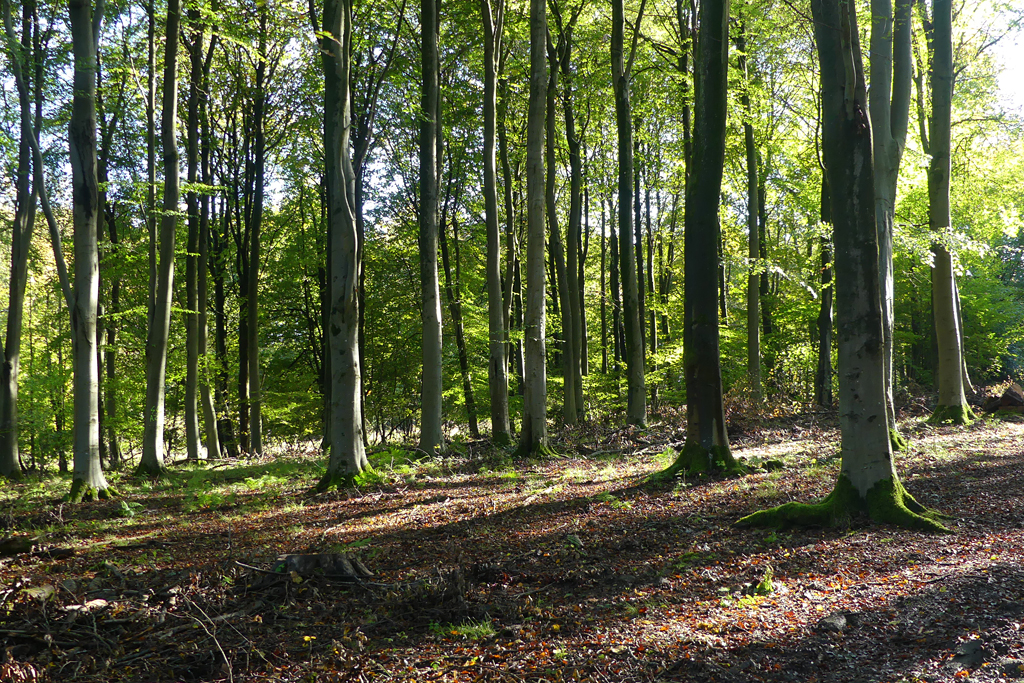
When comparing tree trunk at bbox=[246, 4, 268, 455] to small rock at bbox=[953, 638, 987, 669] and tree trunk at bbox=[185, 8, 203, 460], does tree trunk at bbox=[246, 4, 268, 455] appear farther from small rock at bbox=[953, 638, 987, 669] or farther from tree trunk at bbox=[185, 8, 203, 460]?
small rock at bbox=[953, 638, 987, 669]

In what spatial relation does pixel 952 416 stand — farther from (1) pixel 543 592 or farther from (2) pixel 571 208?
(1) pixel 543 592

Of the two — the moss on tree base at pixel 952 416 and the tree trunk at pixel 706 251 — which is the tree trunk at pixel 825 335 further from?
the tree trunk at pixel 706 251

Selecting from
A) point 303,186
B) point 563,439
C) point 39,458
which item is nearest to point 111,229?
point 303,186

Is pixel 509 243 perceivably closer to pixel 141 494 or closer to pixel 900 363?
pixel 141 494

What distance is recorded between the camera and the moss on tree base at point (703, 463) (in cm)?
868

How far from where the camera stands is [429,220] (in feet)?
40.7

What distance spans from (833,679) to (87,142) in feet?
38.2

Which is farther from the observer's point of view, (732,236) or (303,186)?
(732,236)

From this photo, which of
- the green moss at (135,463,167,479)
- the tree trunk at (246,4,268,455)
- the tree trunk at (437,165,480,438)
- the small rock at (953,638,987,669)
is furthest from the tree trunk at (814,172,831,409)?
the green moss at (135,463,167,479)

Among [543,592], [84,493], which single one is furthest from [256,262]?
[543,592]

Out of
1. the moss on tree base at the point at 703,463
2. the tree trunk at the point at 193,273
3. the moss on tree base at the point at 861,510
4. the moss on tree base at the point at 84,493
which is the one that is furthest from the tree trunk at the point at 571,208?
the moss on tree base at the point at 84,493

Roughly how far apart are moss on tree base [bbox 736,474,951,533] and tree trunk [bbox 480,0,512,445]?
783 centimetres

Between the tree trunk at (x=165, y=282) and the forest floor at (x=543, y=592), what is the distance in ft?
16.2

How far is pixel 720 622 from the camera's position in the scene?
12.6 feet
